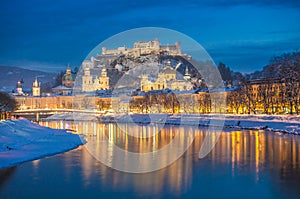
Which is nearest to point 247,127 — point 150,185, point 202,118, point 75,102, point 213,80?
point 202,118

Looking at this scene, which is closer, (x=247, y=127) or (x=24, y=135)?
(x=24, y=135)

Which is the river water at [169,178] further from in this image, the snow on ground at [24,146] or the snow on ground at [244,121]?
the snow on ground at [244,121]

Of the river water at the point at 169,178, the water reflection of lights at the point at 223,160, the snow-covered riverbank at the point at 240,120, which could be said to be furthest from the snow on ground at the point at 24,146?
the snow-covered riverbank at the point at 240,120

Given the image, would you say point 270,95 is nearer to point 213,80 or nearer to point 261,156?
point 261,156

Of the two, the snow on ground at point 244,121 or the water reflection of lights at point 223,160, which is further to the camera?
the snow on ground at point 244,121

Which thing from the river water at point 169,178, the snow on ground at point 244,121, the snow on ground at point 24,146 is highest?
the snow on ground at point 244,121

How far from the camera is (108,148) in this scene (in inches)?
1423

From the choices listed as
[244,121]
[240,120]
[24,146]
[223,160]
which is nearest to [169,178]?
[223,160]

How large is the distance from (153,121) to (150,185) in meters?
67.3

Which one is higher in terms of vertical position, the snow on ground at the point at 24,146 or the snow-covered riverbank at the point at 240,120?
the snow-covered riverbank at the point at 240,120

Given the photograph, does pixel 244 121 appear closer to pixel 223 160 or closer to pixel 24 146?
pixel 223 160

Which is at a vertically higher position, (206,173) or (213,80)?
(213,80)

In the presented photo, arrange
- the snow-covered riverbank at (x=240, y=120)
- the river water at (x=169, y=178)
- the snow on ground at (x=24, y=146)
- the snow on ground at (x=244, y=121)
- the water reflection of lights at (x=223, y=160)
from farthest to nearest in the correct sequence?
1. the snow-covered riverbank at (x=240, y=120)
2. the snow on ground at (x=244, y=121)
3. the snow on ground at (x=24, y=146)
4. the water reflection of lights at (x=223, y=160)
5. the river water at (x=169, y=178)

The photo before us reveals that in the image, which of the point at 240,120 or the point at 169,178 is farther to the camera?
the point at 240,120
